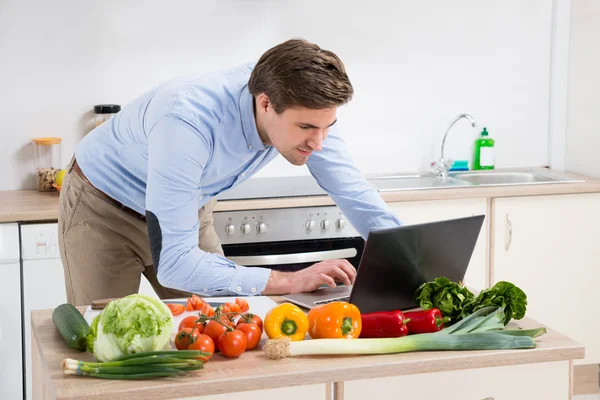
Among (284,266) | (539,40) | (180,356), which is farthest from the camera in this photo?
(539,40)

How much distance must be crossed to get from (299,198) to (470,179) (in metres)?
0.96

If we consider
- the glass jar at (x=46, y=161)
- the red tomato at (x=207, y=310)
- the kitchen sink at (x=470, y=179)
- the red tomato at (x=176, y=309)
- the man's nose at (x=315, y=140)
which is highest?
the man's nose at (x=315, y=140)

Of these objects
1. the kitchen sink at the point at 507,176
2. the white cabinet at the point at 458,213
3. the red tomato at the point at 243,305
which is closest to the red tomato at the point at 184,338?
the red tomato at the point at 243,305

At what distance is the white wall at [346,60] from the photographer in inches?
139

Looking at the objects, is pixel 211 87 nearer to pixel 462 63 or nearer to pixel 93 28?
pixel 93 28

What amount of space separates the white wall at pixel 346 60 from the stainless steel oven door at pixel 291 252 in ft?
2.01

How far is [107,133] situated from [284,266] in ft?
3.72

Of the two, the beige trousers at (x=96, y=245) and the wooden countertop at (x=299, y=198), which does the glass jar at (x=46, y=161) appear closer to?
the wooden countertop at (x=299, y=198)

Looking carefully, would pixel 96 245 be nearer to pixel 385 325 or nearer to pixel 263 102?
pixel 263 102

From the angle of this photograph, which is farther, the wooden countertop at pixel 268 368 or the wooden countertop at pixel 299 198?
the wooden countertop at pixel 299 198

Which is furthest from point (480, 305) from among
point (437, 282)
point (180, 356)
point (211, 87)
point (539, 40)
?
point (539, 40)

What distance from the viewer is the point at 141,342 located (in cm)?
158

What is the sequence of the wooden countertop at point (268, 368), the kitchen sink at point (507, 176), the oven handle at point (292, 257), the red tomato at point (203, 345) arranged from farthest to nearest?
1. the kitchen sink at point (507, 176)
2. the oven handle at point (292, 257)
3. the red tomato at point (203, 345)
4. the wooden countertop at point (268, 368)

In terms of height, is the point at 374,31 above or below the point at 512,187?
above
